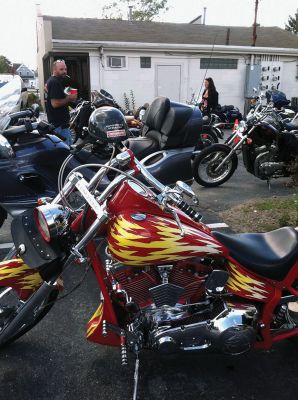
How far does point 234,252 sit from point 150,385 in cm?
95

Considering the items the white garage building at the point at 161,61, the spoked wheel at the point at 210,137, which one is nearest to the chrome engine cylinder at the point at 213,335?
the spoked wheel at the point at 210,137

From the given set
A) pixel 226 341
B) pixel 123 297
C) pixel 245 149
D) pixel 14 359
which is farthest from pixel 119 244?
pixel 245 149

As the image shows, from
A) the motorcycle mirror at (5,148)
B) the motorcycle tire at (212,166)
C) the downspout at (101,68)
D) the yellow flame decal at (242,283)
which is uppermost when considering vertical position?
the downspout at (101,68)

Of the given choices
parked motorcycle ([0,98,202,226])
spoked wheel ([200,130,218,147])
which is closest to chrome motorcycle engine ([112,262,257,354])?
parked motorcycle ([0,98,202,226])

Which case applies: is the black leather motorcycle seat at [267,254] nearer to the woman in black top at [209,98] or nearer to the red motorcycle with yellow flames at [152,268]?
the red motorcycle with yellow flames at [152,268]

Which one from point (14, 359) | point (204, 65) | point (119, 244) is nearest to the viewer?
point (119, 244)

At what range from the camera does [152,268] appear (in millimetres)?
2055

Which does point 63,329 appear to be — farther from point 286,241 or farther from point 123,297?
point 286,241

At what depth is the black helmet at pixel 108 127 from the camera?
2023 millimetres

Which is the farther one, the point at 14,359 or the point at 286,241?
the point at 14,359

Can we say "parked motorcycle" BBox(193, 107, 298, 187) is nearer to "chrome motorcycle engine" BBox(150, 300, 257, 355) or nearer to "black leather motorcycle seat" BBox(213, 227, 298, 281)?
"black leather motorcycle seat" BBox(213, 227, 298, 281)

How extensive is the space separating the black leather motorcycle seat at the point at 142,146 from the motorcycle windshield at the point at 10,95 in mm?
1382

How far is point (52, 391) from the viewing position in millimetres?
2244

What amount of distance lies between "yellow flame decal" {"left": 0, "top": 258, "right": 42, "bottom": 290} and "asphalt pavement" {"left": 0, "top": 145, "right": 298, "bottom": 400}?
2.16 ft
